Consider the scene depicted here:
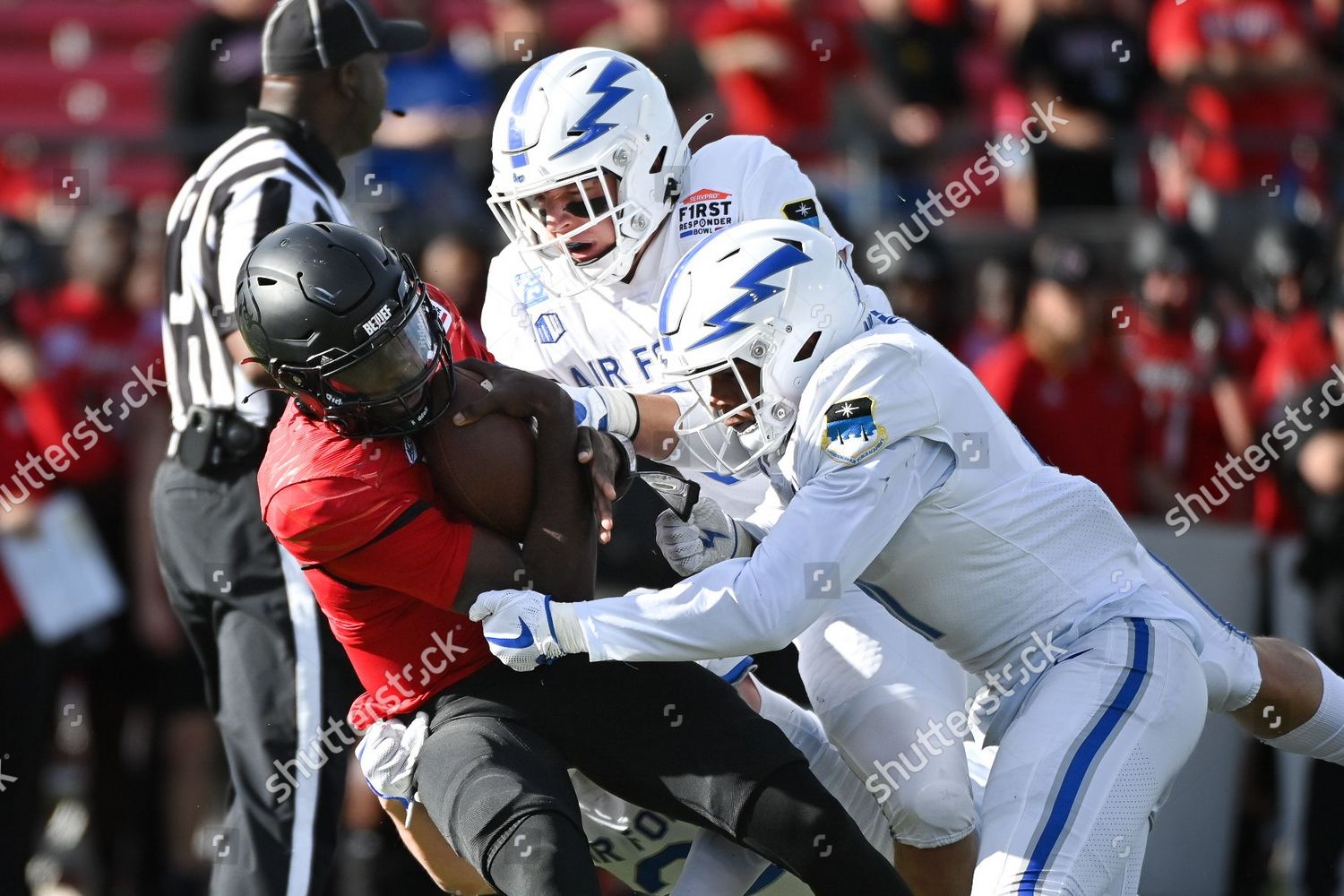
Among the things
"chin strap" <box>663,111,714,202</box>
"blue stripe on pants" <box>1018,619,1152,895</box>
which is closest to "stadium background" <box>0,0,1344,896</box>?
"chin strap" <box>663,111,714,202</box>

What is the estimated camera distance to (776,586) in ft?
11.6

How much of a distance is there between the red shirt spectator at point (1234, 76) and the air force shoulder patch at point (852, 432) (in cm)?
467

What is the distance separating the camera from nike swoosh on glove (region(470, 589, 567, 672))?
11.3 feet

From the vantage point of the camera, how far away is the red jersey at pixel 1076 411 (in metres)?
6.65

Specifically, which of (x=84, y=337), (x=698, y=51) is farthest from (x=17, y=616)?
(x=698, y=51)

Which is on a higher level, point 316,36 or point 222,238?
point 316,36

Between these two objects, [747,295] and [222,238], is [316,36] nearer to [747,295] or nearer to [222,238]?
[222,238]

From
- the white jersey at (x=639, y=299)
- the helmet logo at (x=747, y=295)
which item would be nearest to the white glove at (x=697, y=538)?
the helmet logo at (x=747, y=295)

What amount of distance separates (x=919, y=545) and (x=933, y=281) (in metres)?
3.40

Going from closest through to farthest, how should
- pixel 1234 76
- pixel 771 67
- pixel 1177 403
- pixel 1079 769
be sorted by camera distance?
pixel 1079 769 < pixel 1177 403 < pixel 771 67 < pixel 1234 76

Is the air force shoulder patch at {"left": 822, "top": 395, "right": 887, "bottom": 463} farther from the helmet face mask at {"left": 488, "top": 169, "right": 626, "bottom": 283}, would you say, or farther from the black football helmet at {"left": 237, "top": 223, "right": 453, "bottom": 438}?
the helmet face mask at {"left": 488, "top": 169, "right": 626, "bottom": 283}

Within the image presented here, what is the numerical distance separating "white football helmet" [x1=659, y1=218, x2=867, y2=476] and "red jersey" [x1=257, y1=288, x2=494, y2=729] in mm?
593

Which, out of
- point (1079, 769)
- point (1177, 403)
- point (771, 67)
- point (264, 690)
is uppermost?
point (1079, 769)

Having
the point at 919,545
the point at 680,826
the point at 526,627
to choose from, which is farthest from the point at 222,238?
the point at 919,545
